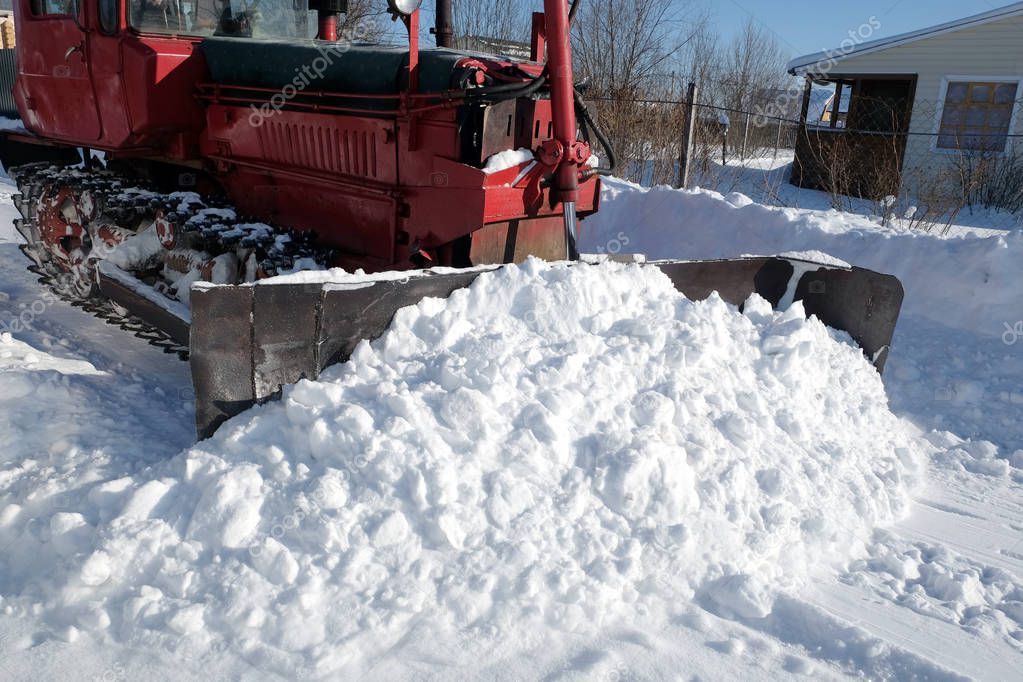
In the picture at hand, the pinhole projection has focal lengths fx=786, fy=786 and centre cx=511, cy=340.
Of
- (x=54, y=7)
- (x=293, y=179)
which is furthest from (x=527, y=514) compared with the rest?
(x=54, y=7)

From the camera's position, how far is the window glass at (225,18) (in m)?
5.04

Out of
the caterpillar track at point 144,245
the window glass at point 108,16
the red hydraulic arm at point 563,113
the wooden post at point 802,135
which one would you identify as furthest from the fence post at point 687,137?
the wooden post at point 802,135

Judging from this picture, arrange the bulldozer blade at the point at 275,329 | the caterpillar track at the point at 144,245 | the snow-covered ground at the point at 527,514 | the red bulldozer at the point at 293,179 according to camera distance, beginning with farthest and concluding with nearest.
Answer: the caterpillar track at the point at 144,245, the red bulldozer at the point at 293,179, the bulldozer blade at the point at 275,329, the snow-covered ground at the point at 527,514

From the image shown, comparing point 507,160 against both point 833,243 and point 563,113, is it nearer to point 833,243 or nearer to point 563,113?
point 563,113

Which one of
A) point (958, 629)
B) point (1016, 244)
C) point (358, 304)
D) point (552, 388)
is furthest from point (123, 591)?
point (1016, 244)

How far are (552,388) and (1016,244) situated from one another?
458 centimetres

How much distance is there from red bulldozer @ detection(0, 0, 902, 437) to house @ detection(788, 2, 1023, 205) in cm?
1152

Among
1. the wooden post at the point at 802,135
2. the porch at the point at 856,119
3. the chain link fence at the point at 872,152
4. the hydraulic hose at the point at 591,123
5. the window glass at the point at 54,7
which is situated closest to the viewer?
the hydraulic hose at the point at 591,123

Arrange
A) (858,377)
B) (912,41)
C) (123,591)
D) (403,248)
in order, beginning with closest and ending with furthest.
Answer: (123,591) < (858,377) < (403,248) < (912,41)

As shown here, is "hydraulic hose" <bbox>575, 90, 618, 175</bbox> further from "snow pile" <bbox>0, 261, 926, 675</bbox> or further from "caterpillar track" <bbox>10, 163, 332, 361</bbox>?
"caterpillar track" <bbox>10, 163, 332, 361</bbox>

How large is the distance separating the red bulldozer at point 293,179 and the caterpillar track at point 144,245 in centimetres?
2

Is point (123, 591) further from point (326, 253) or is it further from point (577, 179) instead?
point (577, 179)

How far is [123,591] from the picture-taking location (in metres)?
2.60

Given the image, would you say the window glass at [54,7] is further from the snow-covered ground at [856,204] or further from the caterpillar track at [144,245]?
the snow-covered ground at [856,204]
